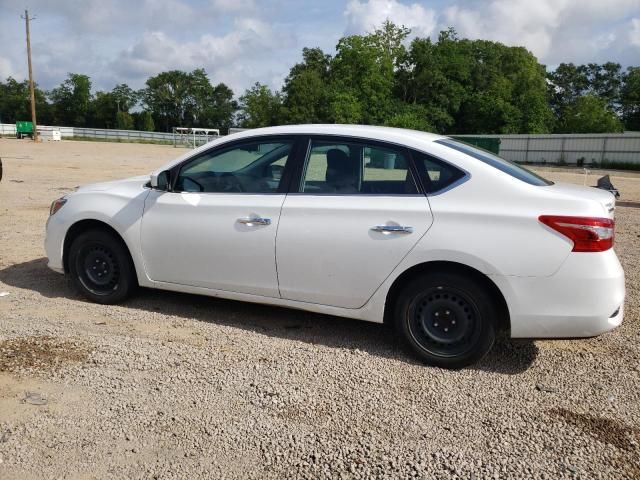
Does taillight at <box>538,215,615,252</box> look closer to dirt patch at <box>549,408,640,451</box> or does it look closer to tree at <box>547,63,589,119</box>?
dirt patch at <box>549,408,640,451</box>

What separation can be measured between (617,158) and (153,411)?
4667 cm

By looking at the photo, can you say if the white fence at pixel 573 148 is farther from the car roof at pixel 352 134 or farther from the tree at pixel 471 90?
the car roof at pixel 352 134

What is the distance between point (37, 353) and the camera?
3.97 meters

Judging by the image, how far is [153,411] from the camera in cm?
326

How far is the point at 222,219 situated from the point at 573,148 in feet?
153

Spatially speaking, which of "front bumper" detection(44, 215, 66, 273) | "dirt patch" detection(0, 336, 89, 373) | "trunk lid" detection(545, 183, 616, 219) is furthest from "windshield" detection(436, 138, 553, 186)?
"front bumper" detection(44, 215, 66, 273)

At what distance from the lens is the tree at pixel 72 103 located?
106562mm

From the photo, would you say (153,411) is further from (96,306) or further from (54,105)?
(54,105)

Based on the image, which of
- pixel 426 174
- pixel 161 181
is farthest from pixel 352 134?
pixel 161 181

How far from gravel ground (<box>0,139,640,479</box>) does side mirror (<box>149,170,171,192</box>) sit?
1129 mm

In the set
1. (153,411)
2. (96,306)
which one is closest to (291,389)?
(153,411)

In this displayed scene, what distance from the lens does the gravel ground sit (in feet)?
9.27

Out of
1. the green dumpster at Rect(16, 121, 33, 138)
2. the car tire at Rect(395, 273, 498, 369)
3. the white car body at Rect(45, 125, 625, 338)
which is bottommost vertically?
the car tire at Rect(395, 273, 498, 369)

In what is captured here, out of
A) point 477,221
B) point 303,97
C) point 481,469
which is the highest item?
point 303,97
